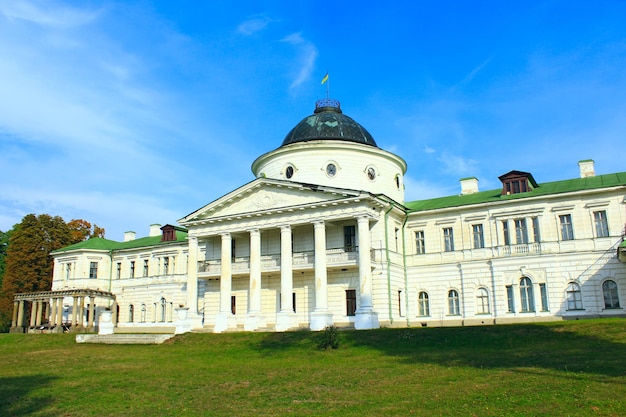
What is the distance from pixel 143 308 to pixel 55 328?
7068mm

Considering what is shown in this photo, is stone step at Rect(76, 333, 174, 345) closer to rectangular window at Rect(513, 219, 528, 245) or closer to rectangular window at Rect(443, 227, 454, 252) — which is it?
rectangular window at Rect(443, 227, 454, 252)

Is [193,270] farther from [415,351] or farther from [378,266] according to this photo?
[415,351]

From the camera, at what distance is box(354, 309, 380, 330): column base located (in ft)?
106

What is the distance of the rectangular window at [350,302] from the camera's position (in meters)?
35.8

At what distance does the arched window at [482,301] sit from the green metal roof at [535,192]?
5.56m

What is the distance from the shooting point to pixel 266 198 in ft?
124

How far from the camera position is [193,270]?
39562mm

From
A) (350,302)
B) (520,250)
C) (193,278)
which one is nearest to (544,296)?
(520,250)

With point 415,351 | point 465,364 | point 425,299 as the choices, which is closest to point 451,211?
point 425,299

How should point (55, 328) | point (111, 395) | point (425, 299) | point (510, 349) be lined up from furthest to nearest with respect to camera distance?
point (55, 328) → point (425, 299) → point (510, 349) → point (111, 395)

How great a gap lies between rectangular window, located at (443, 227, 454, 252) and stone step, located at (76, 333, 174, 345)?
1801 centimetres

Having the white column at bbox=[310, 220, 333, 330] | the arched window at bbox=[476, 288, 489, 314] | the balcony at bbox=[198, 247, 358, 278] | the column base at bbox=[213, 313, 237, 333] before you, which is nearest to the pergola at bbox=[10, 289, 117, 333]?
the balcony at bbox=[198, 247, 358, 278]

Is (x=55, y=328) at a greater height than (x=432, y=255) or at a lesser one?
lesser

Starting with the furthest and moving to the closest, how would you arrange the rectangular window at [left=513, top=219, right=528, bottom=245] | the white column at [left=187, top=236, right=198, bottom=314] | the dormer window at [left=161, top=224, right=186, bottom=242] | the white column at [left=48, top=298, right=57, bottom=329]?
the dormer window at [left=161, top=224, right=186, bottom=242]
the white column at [left=48, top=298, right=57, bottom=329]
the white column at [left=187, top=236, right=198, bottom=314]
the rectangular window at [left=513, top=219, right=528, bottom=245]
